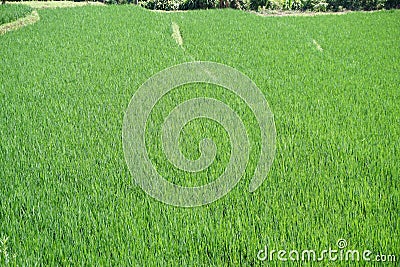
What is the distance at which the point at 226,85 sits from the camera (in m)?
6.53

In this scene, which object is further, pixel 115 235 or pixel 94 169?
pixel 94 169

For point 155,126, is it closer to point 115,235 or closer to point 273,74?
point 115,235

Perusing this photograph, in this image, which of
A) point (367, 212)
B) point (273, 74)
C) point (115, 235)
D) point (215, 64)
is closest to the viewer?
point (115, 235)

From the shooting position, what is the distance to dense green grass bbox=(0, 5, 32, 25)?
11.0 m

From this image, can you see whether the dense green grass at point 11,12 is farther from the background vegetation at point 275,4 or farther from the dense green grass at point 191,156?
the background vegetation at point 275,4

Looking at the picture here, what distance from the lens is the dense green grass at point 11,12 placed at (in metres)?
11.0

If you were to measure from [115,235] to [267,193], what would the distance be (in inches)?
46.5

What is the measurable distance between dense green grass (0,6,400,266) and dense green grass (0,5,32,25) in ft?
7.37

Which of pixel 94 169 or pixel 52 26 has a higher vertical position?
pixel 52 26

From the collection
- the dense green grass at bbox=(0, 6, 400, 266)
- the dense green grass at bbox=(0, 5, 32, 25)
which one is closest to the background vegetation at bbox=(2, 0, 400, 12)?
the dense green grass at bbox=(0, 5, 32, 25)

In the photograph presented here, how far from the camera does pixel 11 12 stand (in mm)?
11531

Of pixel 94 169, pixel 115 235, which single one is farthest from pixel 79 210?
pixel 94 169

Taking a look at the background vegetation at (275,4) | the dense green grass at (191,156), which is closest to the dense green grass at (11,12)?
the dense green grass at (191,156)

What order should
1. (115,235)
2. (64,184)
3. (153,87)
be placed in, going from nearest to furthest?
(115,235), (64,184), (153,87)
